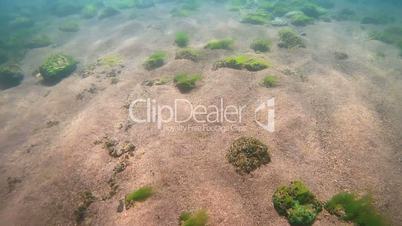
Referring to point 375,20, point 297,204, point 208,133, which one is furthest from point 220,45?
point 375,20

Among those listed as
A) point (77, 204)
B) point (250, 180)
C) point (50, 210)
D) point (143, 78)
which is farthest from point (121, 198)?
point (143, 78)

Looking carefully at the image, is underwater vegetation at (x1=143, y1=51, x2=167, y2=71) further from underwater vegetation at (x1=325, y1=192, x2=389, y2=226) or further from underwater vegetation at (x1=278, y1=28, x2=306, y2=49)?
underwater vegetation at (x1=325, y1=192, x2=389, y2=226)

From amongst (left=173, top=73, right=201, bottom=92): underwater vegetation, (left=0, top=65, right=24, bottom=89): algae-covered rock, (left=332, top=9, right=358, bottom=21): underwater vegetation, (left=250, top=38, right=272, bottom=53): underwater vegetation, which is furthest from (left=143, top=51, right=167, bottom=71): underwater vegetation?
(left=332, top=9, right=358, bottom=21): underwater vegetation

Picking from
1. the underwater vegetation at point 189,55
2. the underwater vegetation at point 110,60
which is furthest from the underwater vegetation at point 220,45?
the underwater vegetation at point 110,60

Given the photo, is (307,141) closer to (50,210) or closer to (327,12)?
(50,210)

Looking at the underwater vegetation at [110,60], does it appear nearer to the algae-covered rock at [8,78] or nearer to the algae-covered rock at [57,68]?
the algae-covered rock at [57,68]

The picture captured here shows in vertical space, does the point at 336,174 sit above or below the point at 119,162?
above

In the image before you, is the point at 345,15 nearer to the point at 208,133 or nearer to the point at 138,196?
the point at 208,133
